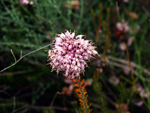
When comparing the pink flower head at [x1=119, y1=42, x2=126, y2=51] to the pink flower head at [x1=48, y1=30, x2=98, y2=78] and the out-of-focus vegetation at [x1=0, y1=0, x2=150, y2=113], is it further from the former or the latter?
the pink flower head at [x1=48, y1=30, x2=98, y2=78]

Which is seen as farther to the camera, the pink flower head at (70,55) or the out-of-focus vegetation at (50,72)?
the out-of-focus vegetation at (50,72)

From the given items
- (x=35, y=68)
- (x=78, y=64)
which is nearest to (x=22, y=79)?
(x=35, y=68)

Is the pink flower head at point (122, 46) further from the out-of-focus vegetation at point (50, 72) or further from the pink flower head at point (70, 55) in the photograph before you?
the pink flower head at point (70, 55)

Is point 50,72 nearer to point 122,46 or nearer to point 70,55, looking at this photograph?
point 70,55

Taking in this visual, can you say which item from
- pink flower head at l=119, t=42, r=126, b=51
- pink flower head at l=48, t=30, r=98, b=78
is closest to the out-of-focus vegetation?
pink flower head at l=119, t=42, r=126, b=51

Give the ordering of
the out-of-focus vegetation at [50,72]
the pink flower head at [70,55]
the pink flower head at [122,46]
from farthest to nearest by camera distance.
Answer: the pink flower head at [122,46], the out-of-focus vegetation at [50,72], the pink flower head at [70,55]

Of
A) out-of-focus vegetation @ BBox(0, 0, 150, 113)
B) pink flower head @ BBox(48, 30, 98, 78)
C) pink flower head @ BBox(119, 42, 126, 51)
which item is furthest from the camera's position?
pink flower head @ BBox(119, 42, 126, 51)

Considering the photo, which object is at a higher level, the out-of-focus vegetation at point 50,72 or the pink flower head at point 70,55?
the out-of-focus vegetation at point 50,72

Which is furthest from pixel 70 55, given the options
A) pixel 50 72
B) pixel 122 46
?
pixel 122 46

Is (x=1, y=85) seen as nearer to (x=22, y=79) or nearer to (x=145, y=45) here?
(x=22, y=79)

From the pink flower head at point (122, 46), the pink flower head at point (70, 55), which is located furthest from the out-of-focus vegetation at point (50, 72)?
the pink flower head at point (70, 55)

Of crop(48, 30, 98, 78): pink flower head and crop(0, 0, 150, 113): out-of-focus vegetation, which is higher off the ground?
crop(0, 0, 150, 113): out-of-focus vegetation
